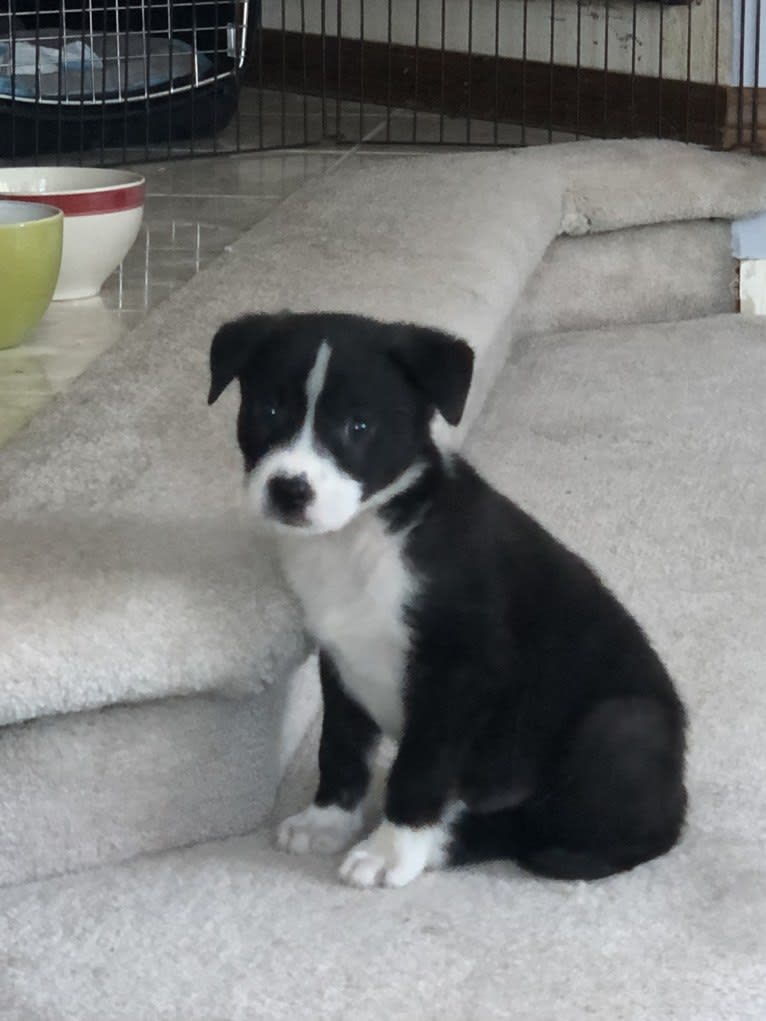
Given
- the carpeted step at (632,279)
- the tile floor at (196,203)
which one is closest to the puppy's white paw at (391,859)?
the tile floor at (196,203)

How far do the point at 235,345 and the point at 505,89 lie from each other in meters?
3.30

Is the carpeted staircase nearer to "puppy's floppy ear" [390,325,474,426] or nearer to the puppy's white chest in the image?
the puppy's white chest

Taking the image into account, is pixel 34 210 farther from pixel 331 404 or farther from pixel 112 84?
pixel 112 84

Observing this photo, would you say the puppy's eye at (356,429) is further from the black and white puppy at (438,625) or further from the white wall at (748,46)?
the white wall at (748,46)

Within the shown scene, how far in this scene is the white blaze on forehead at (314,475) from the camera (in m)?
A: 1.32

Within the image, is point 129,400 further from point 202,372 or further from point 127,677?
point 127,677

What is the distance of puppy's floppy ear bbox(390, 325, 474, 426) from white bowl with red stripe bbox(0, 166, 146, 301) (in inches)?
41.9

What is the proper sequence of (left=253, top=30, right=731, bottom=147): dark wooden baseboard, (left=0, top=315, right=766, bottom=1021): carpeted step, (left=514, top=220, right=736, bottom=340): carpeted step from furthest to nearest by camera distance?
(left=253, top=30, right=731, bottom=147): dark wooden baseboard → (left=514, top=220, right=736, bottom=340): carpeted step → (left=0, top=315, right=766, bottom=1021): carpeted step

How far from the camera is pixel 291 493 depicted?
1.32 m

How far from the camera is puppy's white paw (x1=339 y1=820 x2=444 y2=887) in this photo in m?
1.45

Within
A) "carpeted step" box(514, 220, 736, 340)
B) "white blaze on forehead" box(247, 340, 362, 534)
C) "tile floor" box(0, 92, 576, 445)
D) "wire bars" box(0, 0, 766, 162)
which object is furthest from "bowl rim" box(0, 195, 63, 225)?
"carpeted step" box(514, 220, 736, 340)

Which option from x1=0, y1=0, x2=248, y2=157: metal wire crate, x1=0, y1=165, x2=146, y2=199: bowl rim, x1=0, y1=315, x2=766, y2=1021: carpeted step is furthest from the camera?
x1=0, y1=0, x2=248, y2=157: metal wire crate

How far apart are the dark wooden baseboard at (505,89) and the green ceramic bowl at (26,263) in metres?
2.05

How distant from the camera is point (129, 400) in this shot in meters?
1.96
